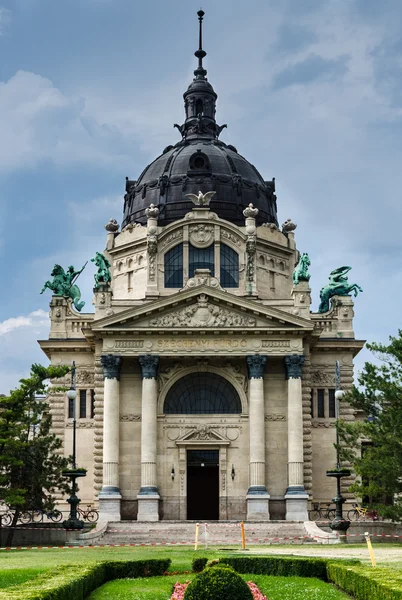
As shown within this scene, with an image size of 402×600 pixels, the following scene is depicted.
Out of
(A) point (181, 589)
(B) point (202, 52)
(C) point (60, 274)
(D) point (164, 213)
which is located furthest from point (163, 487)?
(B) point (202, 52)

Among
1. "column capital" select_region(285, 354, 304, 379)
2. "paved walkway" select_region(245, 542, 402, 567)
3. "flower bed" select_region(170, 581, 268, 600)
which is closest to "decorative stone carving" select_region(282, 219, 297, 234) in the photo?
"column capital" select_region(285, 354, 304, 379)

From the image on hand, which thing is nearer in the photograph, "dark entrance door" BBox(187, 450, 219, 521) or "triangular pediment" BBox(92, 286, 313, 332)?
"triangular pediment" BBox(92, 286, 313, 332)

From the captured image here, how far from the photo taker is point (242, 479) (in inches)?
2419

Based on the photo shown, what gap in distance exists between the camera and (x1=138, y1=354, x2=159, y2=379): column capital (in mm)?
60625

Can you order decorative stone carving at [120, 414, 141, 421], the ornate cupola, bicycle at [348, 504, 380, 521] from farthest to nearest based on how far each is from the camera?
the ornate cupola < decorative stone carving at [120, 414, 141, 421] < bicycle at [348, 504, 380, 521]

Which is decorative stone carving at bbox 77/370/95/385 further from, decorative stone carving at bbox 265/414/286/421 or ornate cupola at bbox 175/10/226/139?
ornate cupola at bbox 175/10/226/139

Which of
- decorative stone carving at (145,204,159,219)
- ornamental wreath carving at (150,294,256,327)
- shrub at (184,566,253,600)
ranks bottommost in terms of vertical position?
shrub at (184,566,253,600)

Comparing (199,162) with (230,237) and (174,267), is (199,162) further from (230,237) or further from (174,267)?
(174,267)

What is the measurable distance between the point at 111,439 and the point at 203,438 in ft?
18.7

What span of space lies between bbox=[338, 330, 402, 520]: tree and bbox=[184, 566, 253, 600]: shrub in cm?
2951

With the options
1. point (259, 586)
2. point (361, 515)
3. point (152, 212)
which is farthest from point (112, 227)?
point (259, 586)

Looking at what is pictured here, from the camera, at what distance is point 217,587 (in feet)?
63.7

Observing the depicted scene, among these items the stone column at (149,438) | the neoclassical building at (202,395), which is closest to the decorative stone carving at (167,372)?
the neoclassical building at (202,395)

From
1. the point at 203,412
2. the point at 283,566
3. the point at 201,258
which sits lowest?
the point at 283,566
